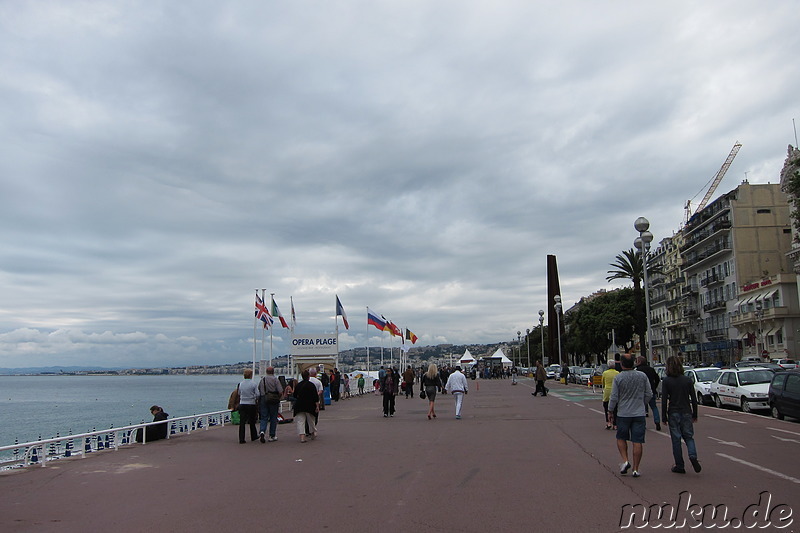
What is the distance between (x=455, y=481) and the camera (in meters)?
9.34

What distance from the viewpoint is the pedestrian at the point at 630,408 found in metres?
9.14

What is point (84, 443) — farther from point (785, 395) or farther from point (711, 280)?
point (711, 280)

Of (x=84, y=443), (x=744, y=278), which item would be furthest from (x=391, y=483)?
(x=744, y=278)

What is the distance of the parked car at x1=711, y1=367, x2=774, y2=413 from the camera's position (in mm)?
21156

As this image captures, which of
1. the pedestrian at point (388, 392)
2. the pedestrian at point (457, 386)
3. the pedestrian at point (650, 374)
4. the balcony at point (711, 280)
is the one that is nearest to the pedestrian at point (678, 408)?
the pedestrian at point (650, 374)

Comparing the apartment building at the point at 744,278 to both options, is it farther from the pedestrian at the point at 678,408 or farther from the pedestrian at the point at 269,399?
the pedestrian at the point at 678,408

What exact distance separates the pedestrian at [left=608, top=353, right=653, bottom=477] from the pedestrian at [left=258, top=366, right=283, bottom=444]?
8.18 m

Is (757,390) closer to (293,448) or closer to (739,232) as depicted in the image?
(293,448)

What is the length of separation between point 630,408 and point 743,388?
15183 mm

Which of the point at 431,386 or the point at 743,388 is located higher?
the point at 431,386

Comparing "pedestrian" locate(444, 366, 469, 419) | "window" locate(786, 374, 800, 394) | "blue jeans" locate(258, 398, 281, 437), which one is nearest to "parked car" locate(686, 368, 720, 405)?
"window" locate(786, 374, 800, 394)

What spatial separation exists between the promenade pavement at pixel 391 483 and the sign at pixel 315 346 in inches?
1104

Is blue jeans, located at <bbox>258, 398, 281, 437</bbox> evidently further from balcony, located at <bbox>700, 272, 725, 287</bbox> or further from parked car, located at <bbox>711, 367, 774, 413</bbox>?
balcony, located at <bbox>700, 272, 725, 287</bbox>

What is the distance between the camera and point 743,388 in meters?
21.8
